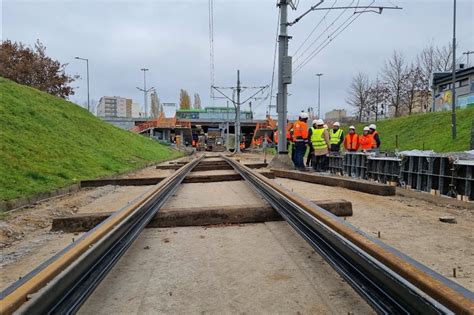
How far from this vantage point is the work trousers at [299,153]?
49.2ft

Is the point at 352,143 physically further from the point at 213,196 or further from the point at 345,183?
the point at 213,196

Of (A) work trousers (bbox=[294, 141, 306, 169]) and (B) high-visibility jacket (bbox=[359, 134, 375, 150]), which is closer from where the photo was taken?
(B) high-visibility jacket (bbox=[359, 134, 375, 150])

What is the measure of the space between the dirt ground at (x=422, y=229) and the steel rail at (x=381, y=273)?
728mm

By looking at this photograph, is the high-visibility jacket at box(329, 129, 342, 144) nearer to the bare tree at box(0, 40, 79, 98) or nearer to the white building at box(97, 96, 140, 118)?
the bare tree at box(0, 40, 79, 98)

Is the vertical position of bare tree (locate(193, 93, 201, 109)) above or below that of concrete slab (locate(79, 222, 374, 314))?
above

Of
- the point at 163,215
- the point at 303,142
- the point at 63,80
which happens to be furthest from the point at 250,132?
the point at 163,215

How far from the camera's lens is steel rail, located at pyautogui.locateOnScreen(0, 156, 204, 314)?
2.47 meters

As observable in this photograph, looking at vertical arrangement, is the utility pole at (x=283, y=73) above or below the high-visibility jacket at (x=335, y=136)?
above

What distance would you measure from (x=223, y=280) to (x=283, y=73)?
12928 mm

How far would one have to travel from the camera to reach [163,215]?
5.77 metres

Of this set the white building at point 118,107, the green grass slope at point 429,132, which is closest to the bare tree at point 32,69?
the green grass slope at point 429,132

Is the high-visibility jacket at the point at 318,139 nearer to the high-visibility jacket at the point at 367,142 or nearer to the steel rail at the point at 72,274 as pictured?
the high-visibility jacket at the point at 367,142

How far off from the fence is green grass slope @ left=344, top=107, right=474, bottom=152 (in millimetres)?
14612

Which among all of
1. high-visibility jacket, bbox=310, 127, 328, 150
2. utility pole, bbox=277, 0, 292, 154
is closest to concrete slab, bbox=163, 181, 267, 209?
high-visibility jacket, bbox=310, 127, 328, 150
